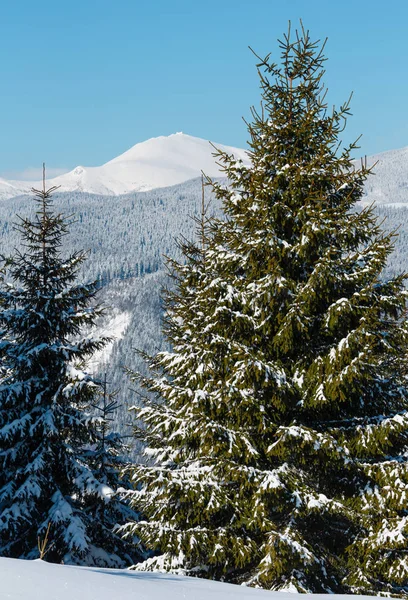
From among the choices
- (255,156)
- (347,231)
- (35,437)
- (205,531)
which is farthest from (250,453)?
(35,437)

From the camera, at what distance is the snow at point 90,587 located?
11.2 ft

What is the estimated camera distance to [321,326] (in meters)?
7.06

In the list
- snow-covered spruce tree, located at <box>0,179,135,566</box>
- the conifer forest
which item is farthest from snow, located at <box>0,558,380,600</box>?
snow-covered spruce tree, located at <box>0,179,135,566</box>

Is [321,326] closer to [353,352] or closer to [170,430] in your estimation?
[353,352]

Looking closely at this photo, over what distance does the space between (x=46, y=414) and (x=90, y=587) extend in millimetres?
8070

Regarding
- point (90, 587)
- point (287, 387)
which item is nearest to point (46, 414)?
point (287, 387)

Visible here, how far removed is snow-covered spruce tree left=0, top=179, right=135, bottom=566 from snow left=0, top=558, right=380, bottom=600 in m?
7.13

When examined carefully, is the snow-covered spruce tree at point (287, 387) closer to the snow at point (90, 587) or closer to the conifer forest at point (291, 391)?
the conifer forest at point (291, 391)

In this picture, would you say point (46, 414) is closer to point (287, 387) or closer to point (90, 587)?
point (287, 387)

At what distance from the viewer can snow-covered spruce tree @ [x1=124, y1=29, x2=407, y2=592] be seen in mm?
6645

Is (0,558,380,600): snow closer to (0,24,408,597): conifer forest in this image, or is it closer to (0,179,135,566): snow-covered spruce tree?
(0,24,408,597): conifer forest

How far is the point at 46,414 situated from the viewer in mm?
11242

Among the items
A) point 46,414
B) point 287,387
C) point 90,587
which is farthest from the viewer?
point 46,414

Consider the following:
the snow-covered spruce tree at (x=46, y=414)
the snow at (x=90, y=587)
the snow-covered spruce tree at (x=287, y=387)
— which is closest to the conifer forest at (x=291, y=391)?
the snow-covered spruce tree at (x=287, y=387)
